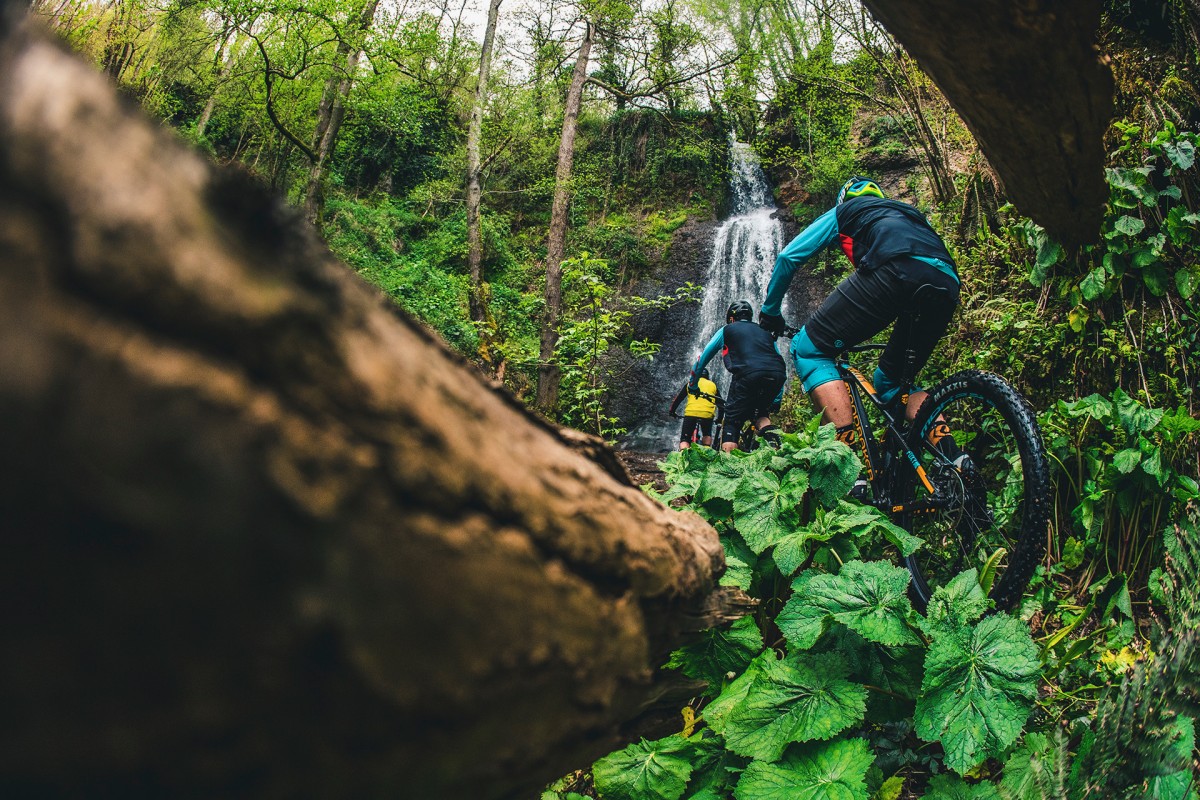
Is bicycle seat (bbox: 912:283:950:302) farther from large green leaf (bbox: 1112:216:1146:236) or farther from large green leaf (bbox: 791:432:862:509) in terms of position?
large green leaf (bbox: 791:432:862:509)

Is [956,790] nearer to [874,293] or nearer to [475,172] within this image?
[874,293]

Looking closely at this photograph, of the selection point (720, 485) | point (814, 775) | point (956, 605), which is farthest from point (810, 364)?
point (814, 775)

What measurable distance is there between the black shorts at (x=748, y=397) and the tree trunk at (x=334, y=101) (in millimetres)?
7636

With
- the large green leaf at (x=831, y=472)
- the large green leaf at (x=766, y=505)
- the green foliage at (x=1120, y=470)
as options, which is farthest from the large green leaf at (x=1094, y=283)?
the large green leaf at (x=766, y=505)

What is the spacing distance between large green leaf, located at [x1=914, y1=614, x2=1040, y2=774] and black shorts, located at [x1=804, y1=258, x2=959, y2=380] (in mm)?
1492

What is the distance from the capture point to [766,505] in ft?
6.22

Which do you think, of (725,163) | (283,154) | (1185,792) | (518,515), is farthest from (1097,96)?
(283,154)

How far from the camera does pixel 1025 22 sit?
6.89 feet

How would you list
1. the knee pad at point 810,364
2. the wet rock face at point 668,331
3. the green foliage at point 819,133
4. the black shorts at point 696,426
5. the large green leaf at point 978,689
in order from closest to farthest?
the large green leaf at point 978,689
the knee pad at point 810,364
the black shorts at point 696,426
the green foliage at point 819,133
the wet rock face at point 668,331

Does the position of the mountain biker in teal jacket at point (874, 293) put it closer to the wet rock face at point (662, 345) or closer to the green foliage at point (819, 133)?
the wet rock face at point (662, 345)

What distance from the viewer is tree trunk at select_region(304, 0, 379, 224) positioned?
34.6 ft

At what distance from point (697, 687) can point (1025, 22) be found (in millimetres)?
2446

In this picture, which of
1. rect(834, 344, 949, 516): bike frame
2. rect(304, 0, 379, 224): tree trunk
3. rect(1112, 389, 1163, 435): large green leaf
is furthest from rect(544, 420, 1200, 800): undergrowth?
rect(304, 0, 379, 224): tree trunk

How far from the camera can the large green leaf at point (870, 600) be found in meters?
1.43
